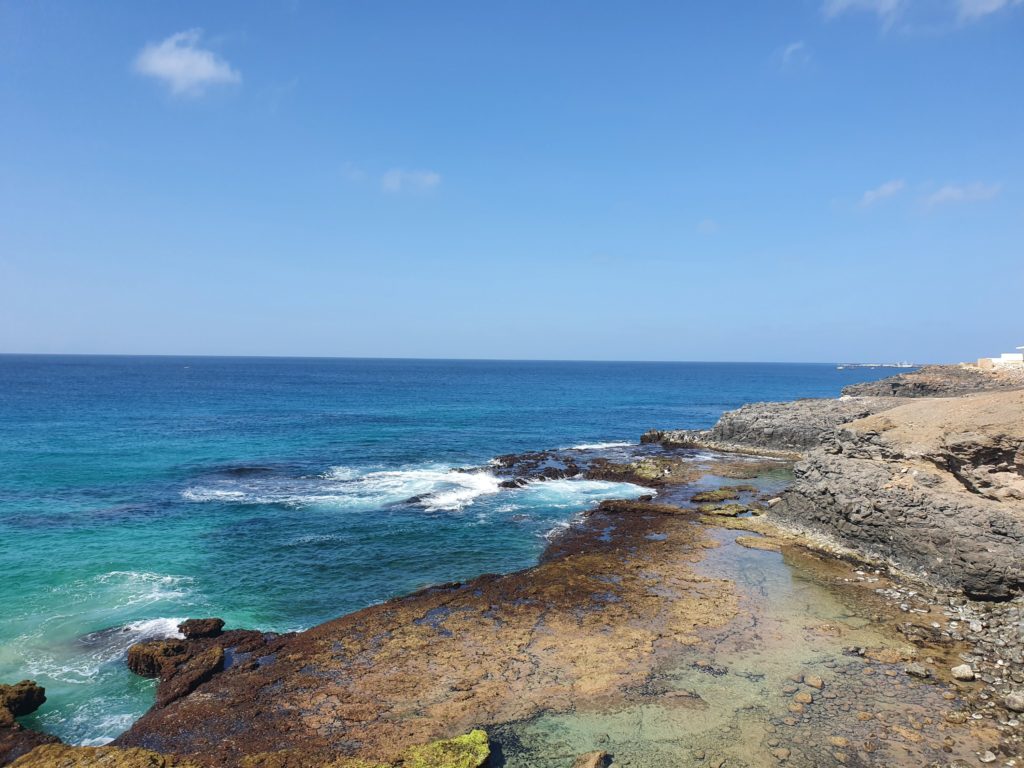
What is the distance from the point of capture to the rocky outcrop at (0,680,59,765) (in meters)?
13.1

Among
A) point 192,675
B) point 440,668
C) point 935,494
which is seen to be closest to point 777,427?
point 935,494

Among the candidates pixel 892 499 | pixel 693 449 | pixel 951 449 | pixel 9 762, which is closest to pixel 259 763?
pixel 9 762

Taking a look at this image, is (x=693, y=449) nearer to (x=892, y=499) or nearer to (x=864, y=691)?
(x=892, y=499)

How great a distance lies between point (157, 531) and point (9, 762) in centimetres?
1835

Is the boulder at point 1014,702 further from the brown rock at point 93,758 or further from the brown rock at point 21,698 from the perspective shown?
the brown rock at point 21,698

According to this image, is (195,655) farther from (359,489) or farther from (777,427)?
(777,427)

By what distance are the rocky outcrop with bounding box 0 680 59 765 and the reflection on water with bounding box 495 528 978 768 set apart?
11481 mm

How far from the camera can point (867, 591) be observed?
21891 millimetres

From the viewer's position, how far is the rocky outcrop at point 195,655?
16.3m

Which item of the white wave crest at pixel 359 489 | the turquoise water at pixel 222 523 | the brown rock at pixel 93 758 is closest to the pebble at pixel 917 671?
the turquoise water at pixel 222 523

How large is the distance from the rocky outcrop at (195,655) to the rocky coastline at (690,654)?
72mm

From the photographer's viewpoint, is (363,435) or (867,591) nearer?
(867,591)

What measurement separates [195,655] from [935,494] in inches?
1155

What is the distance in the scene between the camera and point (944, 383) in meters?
60.2
